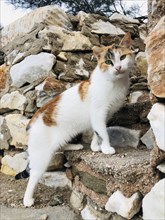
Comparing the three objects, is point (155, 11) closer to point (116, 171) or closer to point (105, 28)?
point (116, 171)

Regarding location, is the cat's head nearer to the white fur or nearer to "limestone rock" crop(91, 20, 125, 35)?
the white fur

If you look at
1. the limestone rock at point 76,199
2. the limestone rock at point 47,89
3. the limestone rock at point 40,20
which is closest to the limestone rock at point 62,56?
the limestone rock at point 47,89

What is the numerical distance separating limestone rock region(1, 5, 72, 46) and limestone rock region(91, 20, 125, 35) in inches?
8.9

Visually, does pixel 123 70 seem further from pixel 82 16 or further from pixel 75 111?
pixel 82 16

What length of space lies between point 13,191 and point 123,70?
1.21 metres

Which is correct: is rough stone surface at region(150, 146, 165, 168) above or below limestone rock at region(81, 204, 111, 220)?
above

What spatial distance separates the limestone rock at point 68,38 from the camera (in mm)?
2893

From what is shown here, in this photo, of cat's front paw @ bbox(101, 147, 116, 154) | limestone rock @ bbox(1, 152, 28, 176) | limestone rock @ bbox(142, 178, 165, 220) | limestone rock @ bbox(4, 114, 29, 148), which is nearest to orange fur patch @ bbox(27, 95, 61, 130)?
cat's front paw @ bbox(101, 147, 116, 154)

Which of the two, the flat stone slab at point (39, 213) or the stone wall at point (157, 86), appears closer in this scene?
the stone wall at point (157, 86)

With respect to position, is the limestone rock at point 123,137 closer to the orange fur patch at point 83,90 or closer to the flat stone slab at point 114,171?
the flat stone slab at point 114,171

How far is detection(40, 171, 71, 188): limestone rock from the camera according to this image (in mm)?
2529

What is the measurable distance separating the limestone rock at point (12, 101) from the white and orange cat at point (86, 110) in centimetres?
50

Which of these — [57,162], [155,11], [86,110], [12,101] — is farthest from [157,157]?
[12,101]

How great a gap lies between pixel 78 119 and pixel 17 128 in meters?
0.80
